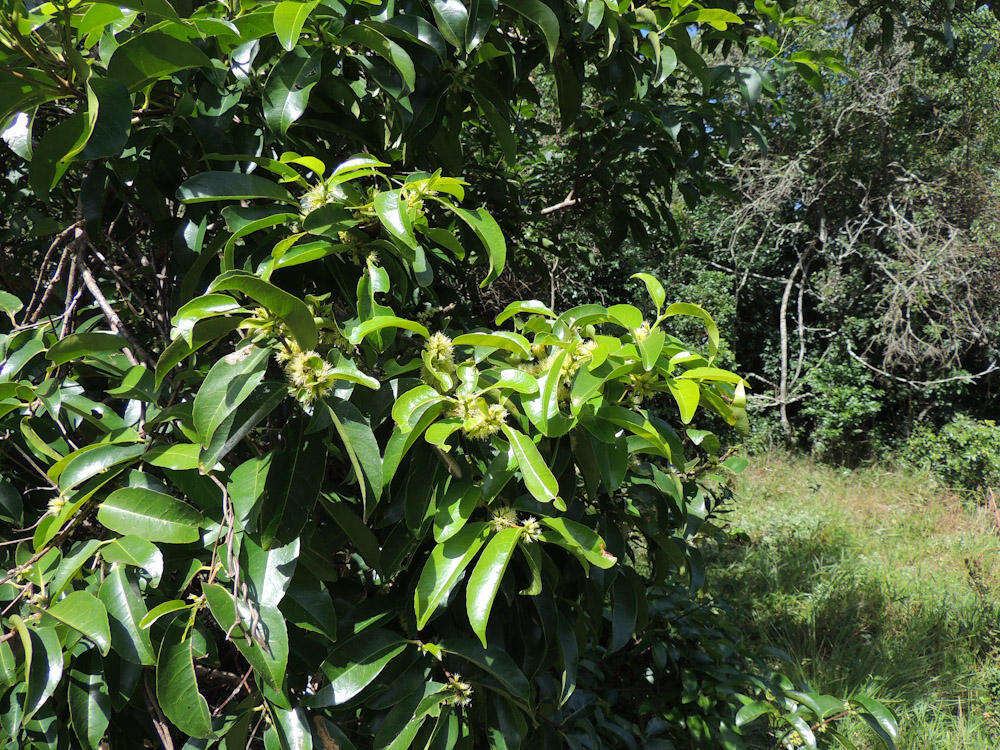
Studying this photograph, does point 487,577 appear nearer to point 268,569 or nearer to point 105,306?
point 268,569

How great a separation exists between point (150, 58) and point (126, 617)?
2.25ft

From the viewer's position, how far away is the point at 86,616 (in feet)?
2.27

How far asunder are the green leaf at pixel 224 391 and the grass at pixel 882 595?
6.42 feet

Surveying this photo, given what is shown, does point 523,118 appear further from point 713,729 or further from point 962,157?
point 962,157

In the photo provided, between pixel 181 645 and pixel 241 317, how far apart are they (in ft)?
1.33

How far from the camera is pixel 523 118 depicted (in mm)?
2508

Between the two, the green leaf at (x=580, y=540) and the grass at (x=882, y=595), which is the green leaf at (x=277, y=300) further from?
the grass at (x=882, y=595)

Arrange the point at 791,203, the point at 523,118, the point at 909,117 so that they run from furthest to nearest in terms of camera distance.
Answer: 1. the point at 791,203
2. the point at 909,117
3. the point at 523,118

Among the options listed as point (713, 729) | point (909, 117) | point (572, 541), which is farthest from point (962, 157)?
point (572, 541)

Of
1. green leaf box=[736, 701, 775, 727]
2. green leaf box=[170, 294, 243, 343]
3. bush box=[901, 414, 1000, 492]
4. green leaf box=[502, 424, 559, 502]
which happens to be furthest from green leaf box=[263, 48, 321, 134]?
bush box=[901, 414, 1000, 492]

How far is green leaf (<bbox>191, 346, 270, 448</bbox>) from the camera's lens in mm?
663

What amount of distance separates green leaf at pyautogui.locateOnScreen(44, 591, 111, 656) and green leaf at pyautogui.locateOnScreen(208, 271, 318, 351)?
0.38m

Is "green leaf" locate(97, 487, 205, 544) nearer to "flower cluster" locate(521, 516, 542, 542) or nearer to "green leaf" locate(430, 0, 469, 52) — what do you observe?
"flower cluster" locate(521, 516, 542, 542)

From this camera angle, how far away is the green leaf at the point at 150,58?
739 mm
